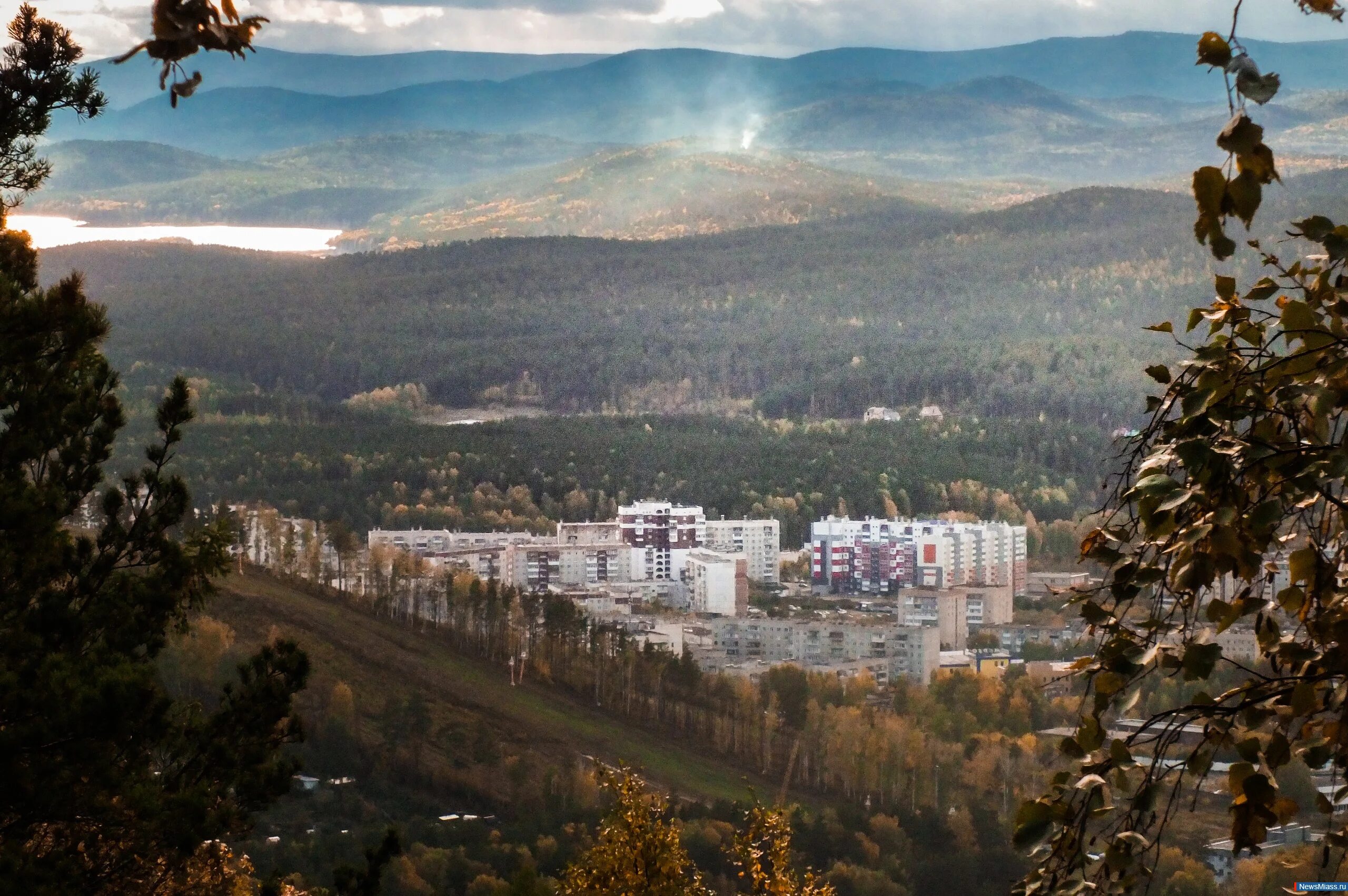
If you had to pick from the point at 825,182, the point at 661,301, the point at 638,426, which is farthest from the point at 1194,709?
the point at 825,182

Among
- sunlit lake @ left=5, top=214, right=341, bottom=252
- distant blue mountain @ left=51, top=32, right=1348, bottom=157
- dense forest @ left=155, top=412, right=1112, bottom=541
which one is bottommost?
dense forest @ left=155, top=412, right=1112, bottom=541

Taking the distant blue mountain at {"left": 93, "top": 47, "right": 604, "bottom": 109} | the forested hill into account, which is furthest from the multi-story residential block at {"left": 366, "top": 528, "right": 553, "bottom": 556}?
the distant blue mountain at {"left": 93, "top": 47, "right": 604, "bottom": 109}

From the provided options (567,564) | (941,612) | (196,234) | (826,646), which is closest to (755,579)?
(567,564)

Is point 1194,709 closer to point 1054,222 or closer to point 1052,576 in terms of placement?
point 1052,576

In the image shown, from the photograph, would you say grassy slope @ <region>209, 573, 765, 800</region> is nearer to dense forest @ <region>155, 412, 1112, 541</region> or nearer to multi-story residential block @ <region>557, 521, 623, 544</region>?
multi-story residential block @ <region>557, 521, 623, 544</region>

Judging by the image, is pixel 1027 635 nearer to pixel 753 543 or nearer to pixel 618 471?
pixel 753 543

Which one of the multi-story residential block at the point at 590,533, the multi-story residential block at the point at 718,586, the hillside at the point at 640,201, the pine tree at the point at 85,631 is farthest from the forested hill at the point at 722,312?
the pine tree at the point at 85,631
